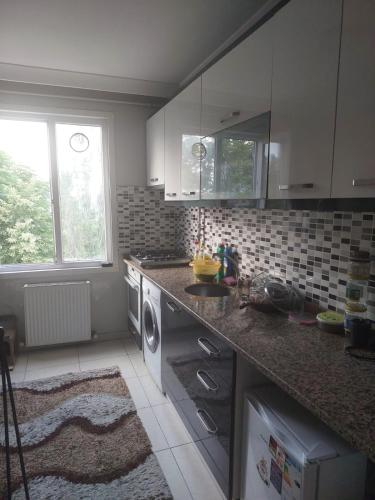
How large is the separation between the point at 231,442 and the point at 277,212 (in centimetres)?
117

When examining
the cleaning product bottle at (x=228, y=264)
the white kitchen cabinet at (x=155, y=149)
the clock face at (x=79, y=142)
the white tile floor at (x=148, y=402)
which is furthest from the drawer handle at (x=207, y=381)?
the clock face at (x=79, y=142)

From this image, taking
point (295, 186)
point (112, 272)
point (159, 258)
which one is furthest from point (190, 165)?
point (112, 272)

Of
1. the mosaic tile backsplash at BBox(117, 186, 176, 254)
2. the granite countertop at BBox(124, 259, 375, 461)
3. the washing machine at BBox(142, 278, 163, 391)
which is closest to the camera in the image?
the granite countertop at BBox(124, 259, 375, 461)

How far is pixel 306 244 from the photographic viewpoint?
5.37ft

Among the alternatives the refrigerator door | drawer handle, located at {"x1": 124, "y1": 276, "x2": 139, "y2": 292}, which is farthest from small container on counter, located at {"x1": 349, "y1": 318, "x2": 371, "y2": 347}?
drawer handle, located at {"x1": 124, "y1": 276, "x2": 139, "y2": 292}

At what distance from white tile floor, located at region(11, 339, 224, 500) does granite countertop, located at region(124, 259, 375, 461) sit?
83 cm

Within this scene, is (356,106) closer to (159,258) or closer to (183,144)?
(183,144)

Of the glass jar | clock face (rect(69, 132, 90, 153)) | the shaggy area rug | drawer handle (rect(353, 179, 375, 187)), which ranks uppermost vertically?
clock face (rect(69, 132, 90, 153))

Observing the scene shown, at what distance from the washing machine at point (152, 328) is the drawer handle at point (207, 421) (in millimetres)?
668

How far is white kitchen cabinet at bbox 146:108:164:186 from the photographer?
2775 mm

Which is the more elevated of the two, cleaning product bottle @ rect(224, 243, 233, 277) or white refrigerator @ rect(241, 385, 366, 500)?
cleaning product bottle @ rect(224, 243, 233, 277)

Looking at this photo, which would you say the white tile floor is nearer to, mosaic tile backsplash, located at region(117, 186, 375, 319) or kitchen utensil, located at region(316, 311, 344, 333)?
kitchen utensil, located at region(316, 311, 344, 333)

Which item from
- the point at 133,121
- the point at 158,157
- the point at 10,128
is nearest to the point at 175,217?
the point at 158,157

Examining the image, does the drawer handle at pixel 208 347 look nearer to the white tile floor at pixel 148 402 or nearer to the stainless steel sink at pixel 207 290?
the stainless steel sink at pixel 207 290
